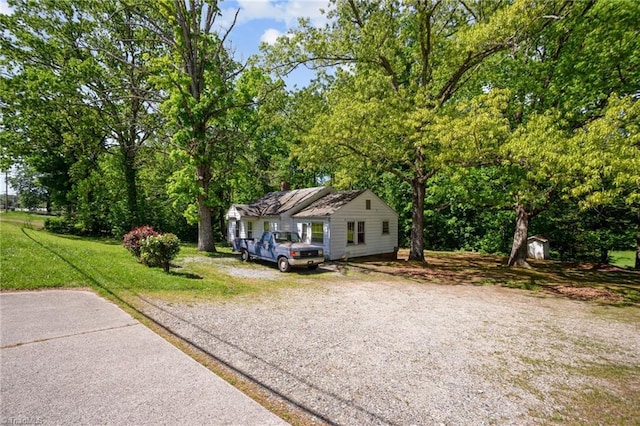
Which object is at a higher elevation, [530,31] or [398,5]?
[398,5]

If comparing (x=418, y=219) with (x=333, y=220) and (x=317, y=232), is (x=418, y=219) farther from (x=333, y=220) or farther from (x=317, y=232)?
(x=317, y=232)

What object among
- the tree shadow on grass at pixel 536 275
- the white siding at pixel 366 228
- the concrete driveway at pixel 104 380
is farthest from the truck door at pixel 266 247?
the concrete driveway at pixel 104 380

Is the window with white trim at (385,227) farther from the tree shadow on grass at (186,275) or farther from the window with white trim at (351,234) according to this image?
the tree shadow on grass at (186,275)

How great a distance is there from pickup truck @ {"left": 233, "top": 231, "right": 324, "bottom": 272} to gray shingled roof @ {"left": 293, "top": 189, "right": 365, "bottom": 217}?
2753 mm

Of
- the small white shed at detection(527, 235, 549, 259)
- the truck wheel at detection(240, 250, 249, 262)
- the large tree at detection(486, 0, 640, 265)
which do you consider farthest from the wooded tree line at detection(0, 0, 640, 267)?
the truck wheel at detection(240, 250, 249, 262)

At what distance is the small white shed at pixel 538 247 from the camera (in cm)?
1923

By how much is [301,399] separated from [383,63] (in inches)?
692

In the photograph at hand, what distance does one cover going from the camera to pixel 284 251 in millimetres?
14422

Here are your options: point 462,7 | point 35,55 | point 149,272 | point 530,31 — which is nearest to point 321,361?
point 149,272

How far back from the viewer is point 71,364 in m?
4.71

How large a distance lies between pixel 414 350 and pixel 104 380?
5.34 metres

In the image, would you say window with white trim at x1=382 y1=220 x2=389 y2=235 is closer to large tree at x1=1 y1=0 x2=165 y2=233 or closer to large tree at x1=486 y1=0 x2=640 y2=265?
large tree at x1=486 y1=0 x2=640 y2=265

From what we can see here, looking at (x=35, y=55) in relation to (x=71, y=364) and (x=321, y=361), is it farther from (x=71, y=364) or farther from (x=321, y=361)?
(x=321, y=361)

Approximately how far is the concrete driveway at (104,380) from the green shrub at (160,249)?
209 inches
